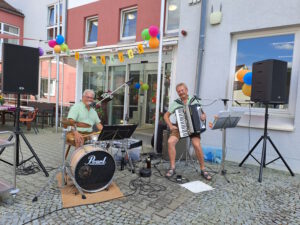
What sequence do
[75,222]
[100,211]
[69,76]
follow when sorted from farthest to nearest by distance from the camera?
[69,76]
[100,211]
[75,222]

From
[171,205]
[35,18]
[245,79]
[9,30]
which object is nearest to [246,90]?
[245,79]

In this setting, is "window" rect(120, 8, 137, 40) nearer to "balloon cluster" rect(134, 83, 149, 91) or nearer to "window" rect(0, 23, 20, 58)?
"balloon cluster" rect(134, 83, 149, 91)

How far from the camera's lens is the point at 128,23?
794cm

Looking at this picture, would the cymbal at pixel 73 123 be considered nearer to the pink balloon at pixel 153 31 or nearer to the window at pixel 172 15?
the pink balloon at pixel 153 31

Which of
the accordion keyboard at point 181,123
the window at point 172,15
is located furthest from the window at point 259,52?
the window at point 172,15

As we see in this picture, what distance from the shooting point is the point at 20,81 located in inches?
143

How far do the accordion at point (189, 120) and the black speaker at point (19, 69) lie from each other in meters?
2.37

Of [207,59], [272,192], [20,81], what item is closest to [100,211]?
[20,81]

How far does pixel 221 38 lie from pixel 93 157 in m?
3.79

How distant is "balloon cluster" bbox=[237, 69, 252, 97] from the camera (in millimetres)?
4566

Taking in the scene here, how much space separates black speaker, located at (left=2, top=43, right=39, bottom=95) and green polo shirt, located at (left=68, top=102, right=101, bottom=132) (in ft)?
2.17

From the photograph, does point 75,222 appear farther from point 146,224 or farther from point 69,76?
point 69,76

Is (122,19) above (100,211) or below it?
above

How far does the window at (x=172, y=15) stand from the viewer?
6668 mm
